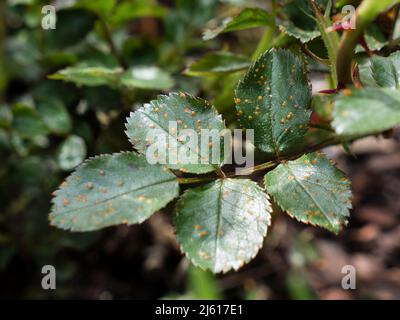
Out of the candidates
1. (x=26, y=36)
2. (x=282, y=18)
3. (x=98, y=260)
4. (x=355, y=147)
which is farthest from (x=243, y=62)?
(x=355, y=147)

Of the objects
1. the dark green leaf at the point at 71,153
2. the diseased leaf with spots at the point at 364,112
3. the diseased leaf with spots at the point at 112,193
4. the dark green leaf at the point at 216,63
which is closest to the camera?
the diseased leaf with spots at the point at 364,112

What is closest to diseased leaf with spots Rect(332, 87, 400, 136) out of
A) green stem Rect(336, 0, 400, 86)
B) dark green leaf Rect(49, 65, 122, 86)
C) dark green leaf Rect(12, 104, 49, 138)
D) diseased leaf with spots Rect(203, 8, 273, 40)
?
green stem Rect(336, 0, 400, 86)

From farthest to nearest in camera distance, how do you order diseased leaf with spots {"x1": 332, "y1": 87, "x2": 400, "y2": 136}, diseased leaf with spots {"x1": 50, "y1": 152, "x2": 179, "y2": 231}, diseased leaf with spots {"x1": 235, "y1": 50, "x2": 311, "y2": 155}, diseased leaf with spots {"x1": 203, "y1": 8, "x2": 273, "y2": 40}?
1. diseased leaf with spots {"x1": 203, "y1": 8, "x2": 273, "y2": 40}
2. diseased leaf with spots {"x1": 235, "y1": 50, "x2": 311, "y2": 155}
3. diseased leaf with spots {"x1": 50, "y1": 152, "x2": 179, "y2": 231}
4. diseased leaf with spots {"x1": 332, "y1": 87, "x2": 400, "y2": 136}

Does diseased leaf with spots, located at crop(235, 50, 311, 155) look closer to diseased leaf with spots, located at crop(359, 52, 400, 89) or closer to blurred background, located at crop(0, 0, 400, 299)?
diseased leaf with spots, located at crop(359, 52, 400, 89)

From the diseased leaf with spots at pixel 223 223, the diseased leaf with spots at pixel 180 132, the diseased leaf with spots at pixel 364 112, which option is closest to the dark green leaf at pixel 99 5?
the diseased leaf with spots at pixel 180 132

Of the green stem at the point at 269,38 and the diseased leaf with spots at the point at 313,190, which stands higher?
the green stem at the point at 269,38

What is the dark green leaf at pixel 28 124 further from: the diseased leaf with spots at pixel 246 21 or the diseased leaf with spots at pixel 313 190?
the diseased leaf with spots at pixel 313 190

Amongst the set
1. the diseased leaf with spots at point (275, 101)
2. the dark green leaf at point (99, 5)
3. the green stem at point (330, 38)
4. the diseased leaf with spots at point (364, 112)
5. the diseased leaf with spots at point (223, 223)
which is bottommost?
the diseased leaf with spots at point (223, 223)
